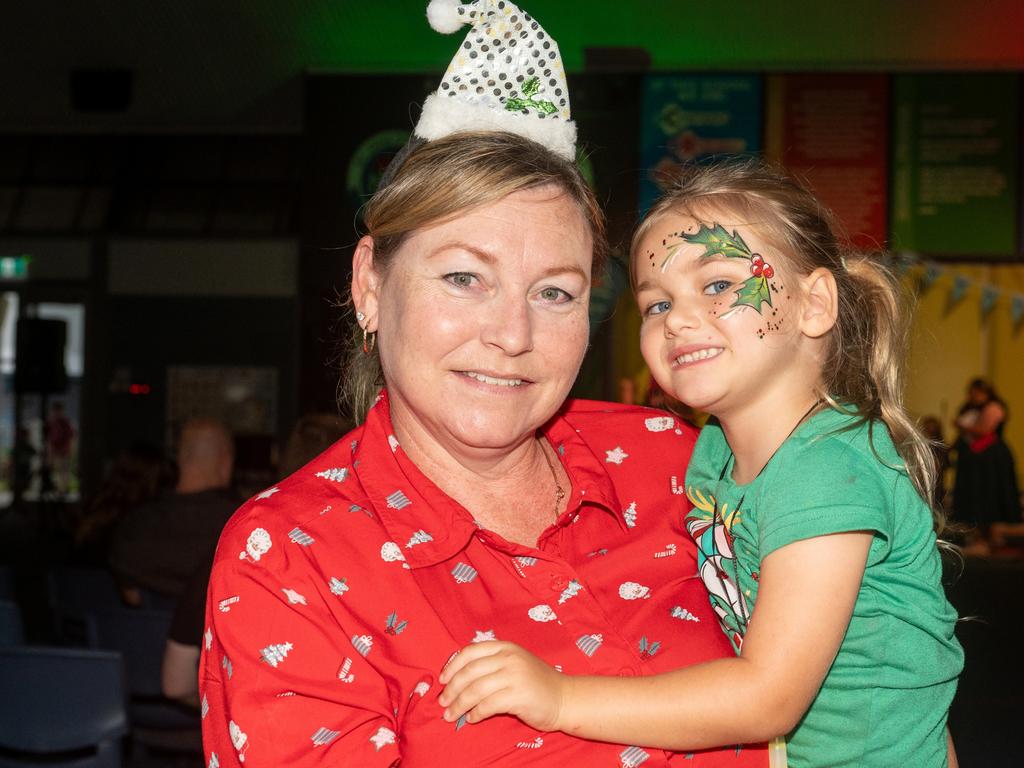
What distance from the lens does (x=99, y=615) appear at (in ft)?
12.1

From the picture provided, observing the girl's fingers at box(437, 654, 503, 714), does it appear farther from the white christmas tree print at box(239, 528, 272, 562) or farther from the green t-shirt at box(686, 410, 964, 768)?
the green t-shirt at box(686, 410, 964, 768)

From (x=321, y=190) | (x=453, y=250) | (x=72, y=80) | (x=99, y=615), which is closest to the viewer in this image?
(x=453, y=250)

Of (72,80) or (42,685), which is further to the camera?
(72,80)

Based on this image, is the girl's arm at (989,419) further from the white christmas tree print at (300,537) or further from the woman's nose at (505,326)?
the white christmas tree print at (300,537)

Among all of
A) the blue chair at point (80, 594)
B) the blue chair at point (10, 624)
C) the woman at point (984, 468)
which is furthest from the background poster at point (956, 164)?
the blue chair at point (10, 624)

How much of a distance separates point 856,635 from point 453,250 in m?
0.74

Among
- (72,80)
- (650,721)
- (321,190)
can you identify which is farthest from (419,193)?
(72,80)

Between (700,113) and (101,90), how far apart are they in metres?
4.77

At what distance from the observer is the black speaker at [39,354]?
1118 centimetres

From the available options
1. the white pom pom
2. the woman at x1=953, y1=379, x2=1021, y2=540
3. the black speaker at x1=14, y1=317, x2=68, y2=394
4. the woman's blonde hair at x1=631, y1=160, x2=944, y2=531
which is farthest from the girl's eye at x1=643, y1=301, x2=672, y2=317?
the black speaker at x1=14, y1=317, x2=68, y2=394

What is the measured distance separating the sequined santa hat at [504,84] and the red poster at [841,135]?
649 centimetres

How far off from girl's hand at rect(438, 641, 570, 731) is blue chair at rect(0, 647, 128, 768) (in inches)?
77.3

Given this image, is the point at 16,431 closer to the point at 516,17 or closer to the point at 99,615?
the point at 99,615

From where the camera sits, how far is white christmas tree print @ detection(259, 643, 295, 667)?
1.16 metres
